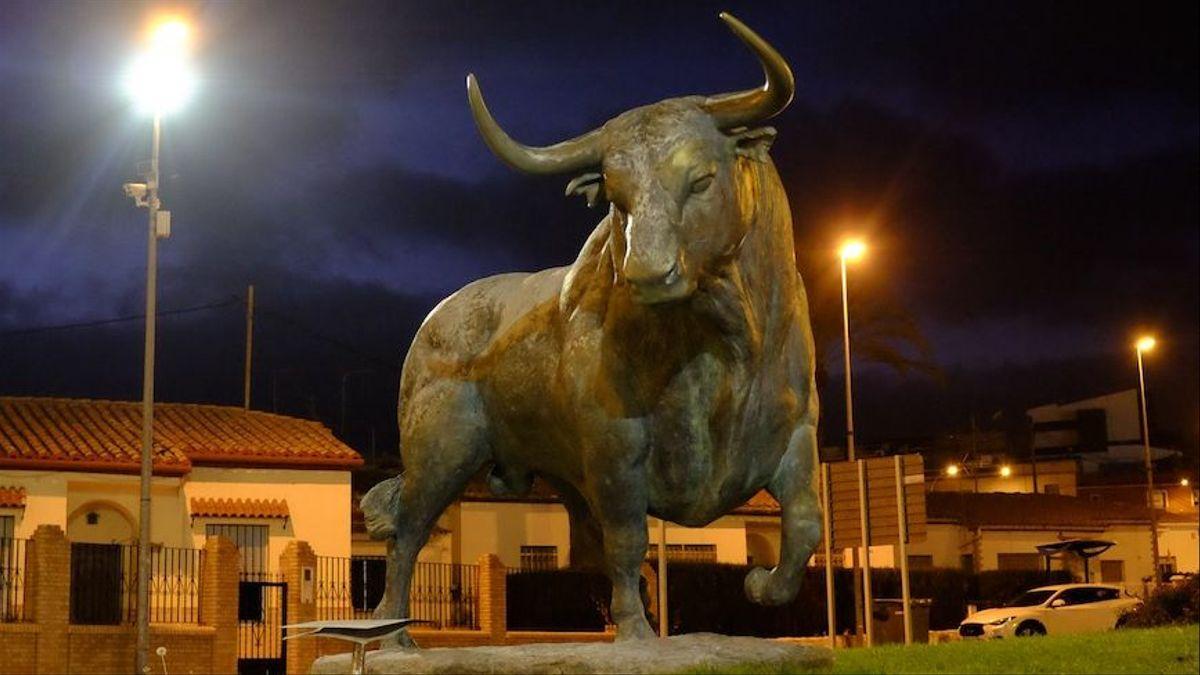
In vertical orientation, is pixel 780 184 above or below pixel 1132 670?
above

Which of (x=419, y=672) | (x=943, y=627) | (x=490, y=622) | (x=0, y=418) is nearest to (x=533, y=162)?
(x=419, y=672)

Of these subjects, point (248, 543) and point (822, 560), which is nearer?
point (248, 543)

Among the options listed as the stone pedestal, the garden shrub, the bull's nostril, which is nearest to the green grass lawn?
the stone pedestal

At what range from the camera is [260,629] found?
2616cm

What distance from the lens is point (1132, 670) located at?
7332 mm

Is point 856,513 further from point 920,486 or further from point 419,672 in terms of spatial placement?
point 419,672

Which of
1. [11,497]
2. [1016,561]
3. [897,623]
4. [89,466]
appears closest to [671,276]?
[897,623]

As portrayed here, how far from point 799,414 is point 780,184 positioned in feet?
2.97

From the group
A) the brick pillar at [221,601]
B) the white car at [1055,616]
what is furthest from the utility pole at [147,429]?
the white car at [1055,616]

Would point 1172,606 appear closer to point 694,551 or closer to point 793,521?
point 793,521

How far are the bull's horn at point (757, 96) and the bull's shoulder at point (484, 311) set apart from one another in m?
1.34

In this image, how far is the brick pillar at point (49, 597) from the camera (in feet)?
77.4

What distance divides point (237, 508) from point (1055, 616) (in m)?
16.3

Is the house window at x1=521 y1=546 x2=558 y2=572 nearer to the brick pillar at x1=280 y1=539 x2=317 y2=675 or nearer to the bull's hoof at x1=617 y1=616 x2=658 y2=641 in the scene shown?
the brick pillar at x1=280 y1=539 x2=317 y2=675
